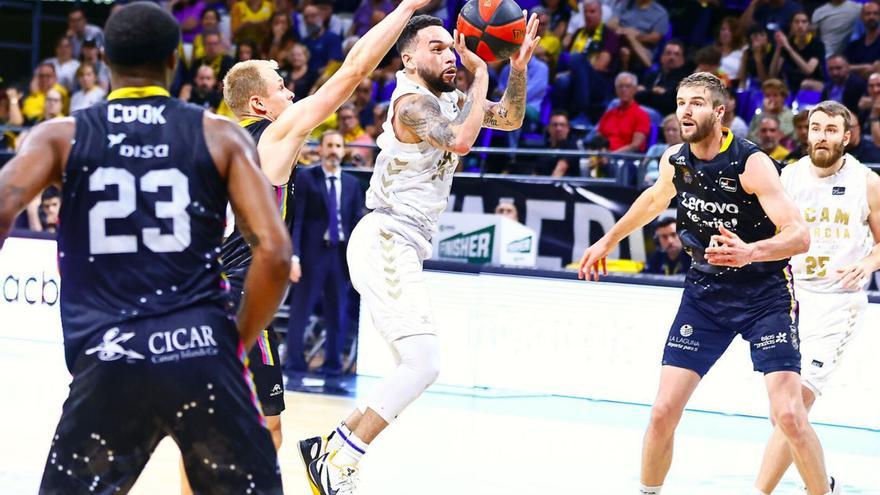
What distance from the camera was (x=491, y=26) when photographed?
239 inches

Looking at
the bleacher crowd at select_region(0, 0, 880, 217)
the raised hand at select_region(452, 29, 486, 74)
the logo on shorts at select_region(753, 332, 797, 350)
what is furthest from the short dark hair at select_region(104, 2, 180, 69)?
the bleacher crowd at select_region(0, 0, 880, 217)

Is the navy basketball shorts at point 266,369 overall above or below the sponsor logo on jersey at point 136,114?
below

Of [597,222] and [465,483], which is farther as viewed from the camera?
[597,222]

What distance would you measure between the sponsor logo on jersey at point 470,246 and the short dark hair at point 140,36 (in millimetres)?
7924

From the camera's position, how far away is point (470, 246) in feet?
37.2

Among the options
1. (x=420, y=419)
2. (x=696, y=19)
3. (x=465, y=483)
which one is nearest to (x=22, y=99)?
(x=696, y=19)

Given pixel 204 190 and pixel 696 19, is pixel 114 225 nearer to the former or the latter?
pixel 204 190

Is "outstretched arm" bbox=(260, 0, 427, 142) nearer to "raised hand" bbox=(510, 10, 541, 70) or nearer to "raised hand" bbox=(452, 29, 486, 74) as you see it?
"raised hand" bbox=(452, 29, 486, 74)

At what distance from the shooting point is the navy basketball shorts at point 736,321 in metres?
5.75

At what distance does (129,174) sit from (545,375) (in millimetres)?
7448

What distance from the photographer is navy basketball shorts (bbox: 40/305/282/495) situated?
10.6 feet

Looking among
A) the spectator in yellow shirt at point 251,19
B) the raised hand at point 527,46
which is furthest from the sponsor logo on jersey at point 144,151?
the spectator in yellow shirt at point 251,19

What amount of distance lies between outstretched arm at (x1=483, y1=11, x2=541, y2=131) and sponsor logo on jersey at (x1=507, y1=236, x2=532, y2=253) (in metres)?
4.75

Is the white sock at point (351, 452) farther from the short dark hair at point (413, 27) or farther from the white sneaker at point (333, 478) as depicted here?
the short dark hair at point (413, 27)
